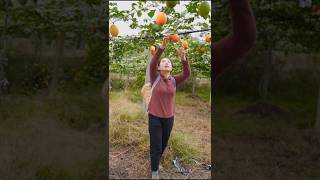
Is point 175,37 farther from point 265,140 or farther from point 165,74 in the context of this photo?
point 265,140

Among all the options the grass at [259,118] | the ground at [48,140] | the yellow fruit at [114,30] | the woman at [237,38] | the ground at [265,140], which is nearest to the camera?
the woman at [237,38]

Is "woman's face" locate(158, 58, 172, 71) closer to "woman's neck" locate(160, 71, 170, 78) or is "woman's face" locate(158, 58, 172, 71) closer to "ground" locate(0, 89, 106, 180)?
"woman's neck" locate(160, 71, 170, 78)

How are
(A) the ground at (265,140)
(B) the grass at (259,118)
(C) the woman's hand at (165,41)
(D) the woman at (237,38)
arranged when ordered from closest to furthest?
(D) the woman at (237,38) < (C) the woman's hand at (165,41) < (A) the ground at (265,140) < (B) the grass at (259,118)

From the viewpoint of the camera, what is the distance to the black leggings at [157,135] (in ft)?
10.9

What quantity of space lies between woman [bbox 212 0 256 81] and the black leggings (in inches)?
20.7

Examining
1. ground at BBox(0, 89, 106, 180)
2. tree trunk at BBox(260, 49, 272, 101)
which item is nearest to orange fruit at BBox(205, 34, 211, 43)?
ground at BBox(0, 89, 106, 180)

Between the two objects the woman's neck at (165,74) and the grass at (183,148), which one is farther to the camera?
the grass at (183,148)

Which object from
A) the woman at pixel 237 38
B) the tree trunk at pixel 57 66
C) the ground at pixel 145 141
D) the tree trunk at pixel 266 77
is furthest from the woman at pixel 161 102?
the tree trunk at pixel 57 66

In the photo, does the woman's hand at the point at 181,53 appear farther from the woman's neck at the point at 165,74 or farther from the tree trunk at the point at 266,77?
the tree trunk at the point at 266,77

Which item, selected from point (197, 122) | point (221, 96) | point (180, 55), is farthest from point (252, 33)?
point (221, 96)

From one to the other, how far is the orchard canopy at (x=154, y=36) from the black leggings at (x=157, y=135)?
0.41 metres

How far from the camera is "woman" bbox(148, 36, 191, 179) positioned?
3271 millimetres

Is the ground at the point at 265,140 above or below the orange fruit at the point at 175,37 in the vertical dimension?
below

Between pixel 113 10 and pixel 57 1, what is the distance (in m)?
1.20
